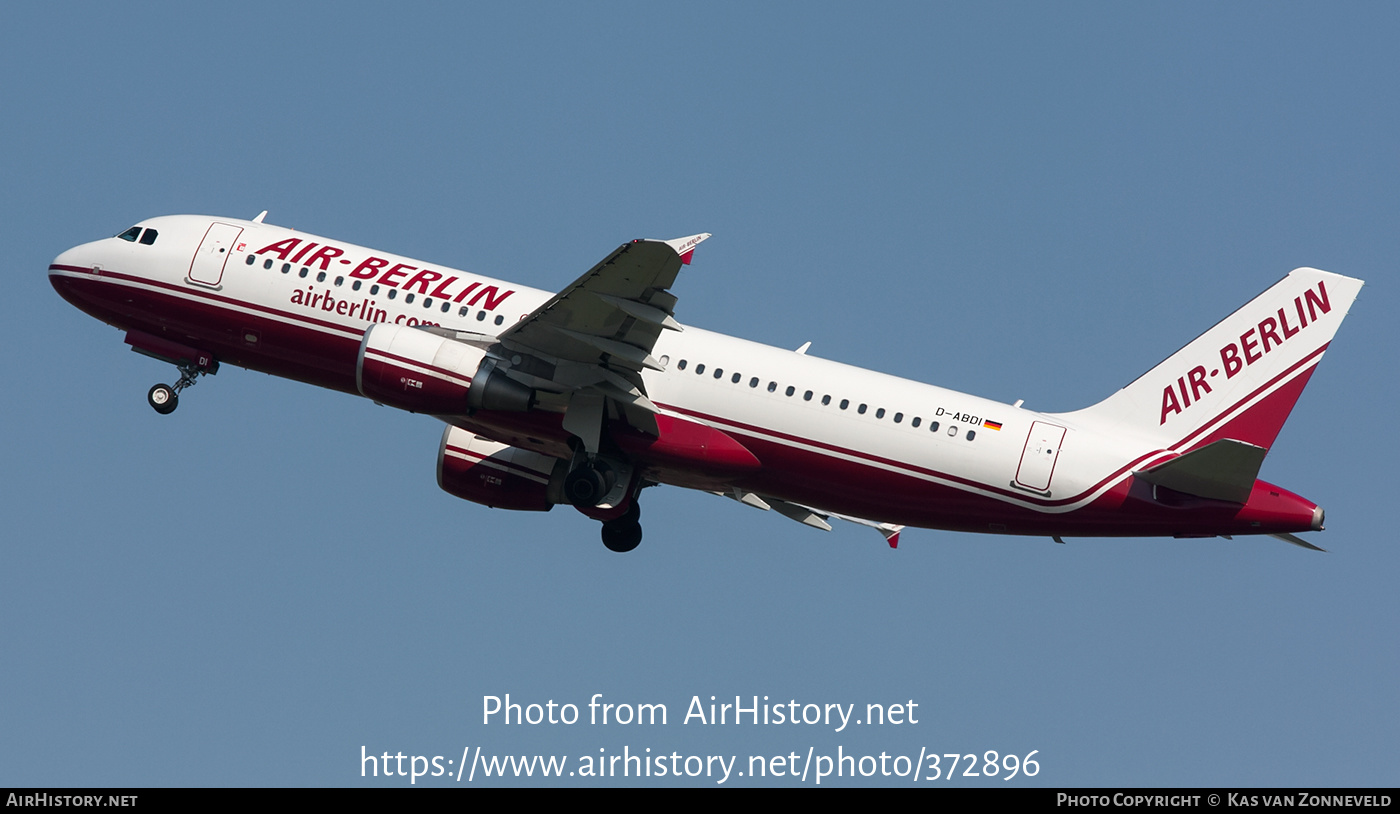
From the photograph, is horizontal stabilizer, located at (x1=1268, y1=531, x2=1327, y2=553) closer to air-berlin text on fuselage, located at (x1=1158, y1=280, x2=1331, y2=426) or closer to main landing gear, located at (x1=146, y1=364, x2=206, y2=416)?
air-berlin text on fuselage, located at (x1=1158, y1=280, x2=1331, y2=426)

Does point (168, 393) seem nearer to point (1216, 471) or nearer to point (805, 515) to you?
point (805, 515)

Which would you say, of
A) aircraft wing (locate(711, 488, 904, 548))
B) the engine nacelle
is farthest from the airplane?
the engine nacelle

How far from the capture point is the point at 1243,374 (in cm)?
3744

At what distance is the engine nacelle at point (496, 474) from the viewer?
141 ft

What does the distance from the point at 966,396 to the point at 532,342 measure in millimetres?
10096

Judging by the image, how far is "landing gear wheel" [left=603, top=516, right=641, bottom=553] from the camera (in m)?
43.0

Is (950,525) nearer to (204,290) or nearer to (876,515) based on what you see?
(876,515)

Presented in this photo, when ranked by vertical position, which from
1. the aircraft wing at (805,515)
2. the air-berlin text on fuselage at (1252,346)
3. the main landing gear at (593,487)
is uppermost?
the air-berlin text on fuselage at (1252,346)

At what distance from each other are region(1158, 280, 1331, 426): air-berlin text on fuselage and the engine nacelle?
15.7 meters

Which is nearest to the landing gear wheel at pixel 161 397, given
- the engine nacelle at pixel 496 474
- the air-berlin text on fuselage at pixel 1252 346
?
the engine nacelle at pixel 496 474

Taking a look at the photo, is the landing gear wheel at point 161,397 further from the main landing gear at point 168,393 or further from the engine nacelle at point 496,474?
the engine nacelle at point 496,474

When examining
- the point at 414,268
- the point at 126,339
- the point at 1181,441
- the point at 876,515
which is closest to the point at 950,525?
the point at 876,515

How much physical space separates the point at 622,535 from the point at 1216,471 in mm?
15328

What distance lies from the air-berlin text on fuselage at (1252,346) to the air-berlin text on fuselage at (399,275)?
15.8 m
